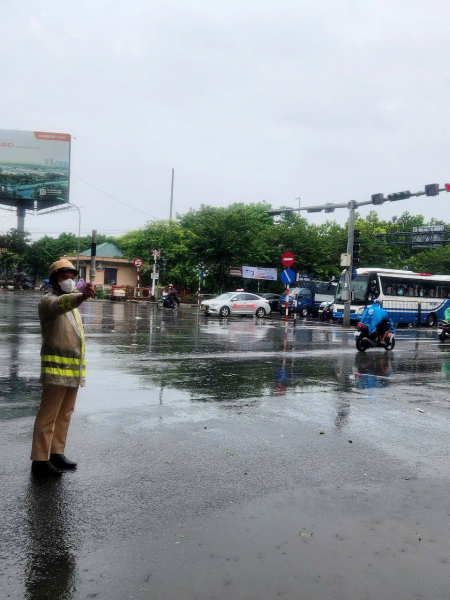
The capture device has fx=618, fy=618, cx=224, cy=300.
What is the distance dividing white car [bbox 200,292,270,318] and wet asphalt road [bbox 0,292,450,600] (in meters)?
22.9

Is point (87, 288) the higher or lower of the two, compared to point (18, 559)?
higher

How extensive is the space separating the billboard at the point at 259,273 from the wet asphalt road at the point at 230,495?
35220 mm

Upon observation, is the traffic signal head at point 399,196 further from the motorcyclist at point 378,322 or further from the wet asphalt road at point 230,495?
the wet asphalt road at point 230,495

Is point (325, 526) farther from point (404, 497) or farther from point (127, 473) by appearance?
point (127, 473)

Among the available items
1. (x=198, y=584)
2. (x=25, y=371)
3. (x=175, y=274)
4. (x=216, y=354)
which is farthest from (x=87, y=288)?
(x=175, y=274)

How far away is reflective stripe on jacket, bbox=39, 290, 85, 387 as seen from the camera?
17.0ft

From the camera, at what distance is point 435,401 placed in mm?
9469

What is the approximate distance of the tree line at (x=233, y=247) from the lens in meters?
44.2

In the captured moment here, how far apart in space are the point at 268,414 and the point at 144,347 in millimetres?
8102

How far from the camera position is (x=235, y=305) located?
3438 cm

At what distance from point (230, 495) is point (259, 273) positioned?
138 ft

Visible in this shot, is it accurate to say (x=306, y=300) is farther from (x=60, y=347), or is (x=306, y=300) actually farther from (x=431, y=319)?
(x=60, y=347)

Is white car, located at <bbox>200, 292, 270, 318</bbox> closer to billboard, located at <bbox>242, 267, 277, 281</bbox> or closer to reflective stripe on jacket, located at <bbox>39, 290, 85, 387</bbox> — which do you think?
billboard, located at <bbox>242, 267, 277, 281</bbox>

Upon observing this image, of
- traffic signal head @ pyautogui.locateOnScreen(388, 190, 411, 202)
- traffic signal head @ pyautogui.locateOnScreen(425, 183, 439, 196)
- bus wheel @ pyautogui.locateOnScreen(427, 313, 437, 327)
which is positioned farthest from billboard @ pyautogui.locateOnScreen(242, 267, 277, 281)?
traffic signal head @ pyautogui.locateOnScreen(425, 183, 439, 196)
